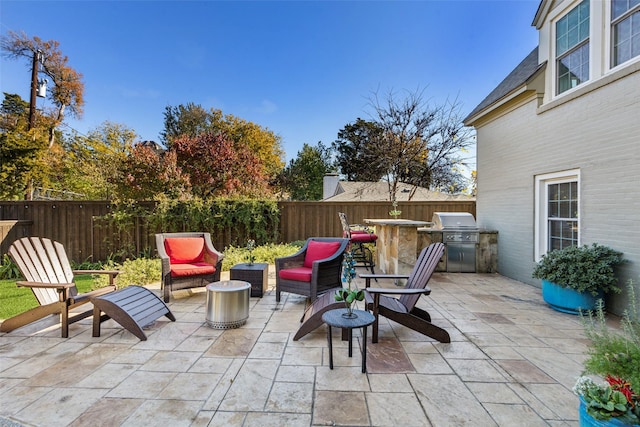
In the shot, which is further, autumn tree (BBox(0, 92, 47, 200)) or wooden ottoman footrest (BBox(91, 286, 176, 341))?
autumn tree (BBox(0, 92, 47, 200))

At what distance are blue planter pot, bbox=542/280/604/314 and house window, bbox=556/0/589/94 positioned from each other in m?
3.18

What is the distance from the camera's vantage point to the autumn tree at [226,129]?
22125 mm

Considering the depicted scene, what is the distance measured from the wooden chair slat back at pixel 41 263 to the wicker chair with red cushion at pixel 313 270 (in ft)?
8.39

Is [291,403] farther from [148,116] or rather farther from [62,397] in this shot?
[148,116]

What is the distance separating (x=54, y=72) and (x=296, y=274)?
17.0 meters

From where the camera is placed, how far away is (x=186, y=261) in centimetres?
535

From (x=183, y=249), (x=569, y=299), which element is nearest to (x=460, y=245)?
(x=569, y=299)

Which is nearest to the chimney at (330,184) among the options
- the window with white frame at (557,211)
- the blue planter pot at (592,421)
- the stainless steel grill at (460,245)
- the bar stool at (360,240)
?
the bar stool at (360,240)

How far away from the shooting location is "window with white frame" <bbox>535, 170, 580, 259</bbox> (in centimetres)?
511

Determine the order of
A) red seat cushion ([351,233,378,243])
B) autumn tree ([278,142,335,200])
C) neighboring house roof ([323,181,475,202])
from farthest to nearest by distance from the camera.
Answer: autumn tree ([278,142,335,200]), neighboring house roof ([323,181,475,202]), red seat cushion ([351,233,378,243])

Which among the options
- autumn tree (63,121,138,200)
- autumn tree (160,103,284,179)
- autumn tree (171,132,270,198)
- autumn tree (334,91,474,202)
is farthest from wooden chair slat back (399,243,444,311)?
autumn tree (160,103,284,179)

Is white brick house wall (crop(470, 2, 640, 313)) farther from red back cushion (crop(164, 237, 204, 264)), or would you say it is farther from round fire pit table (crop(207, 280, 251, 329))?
red back cushion (crop(164, 237, 204, 264))

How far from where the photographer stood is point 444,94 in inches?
436

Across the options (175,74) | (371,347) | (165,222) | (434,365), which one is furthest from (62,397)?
(175,74)
